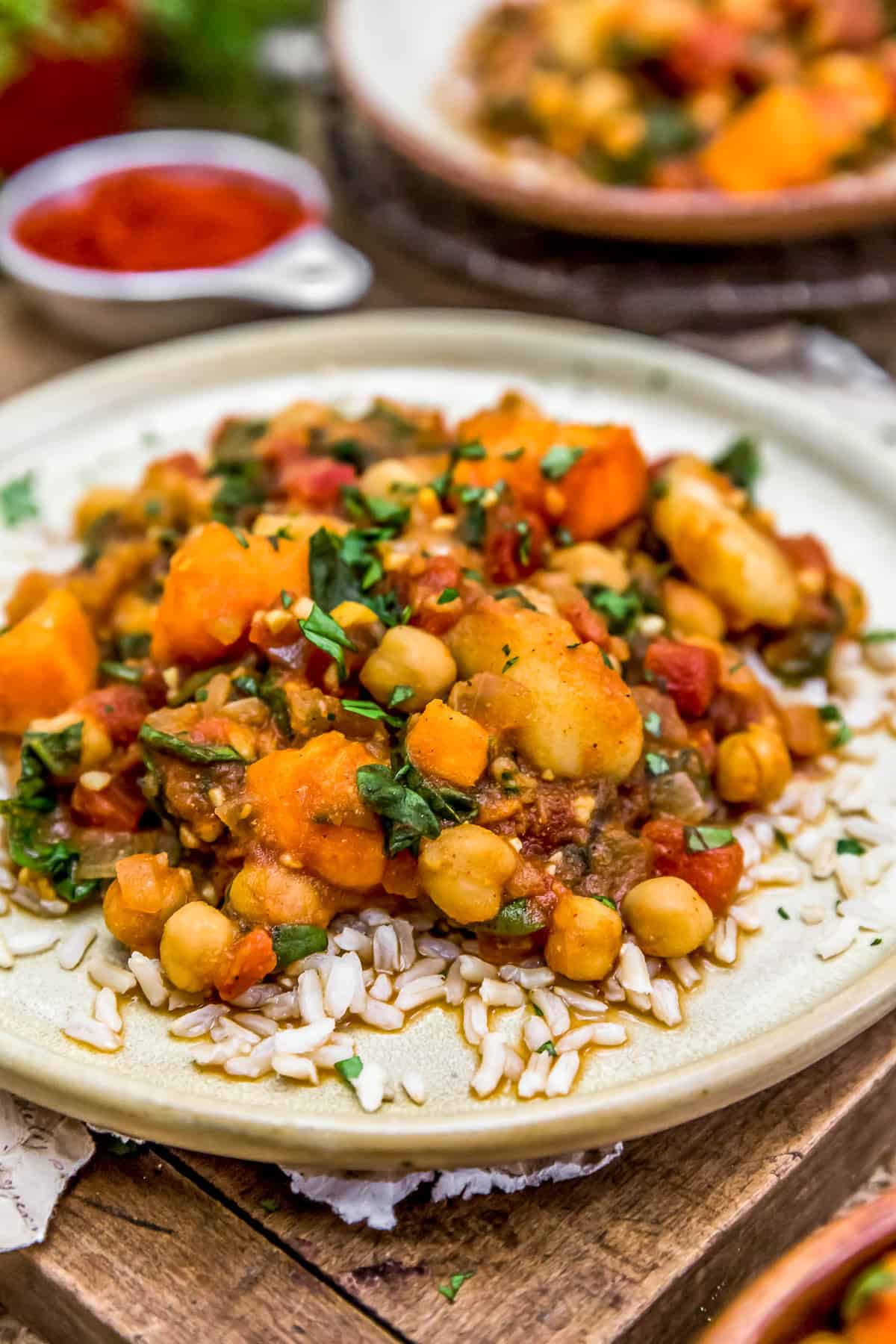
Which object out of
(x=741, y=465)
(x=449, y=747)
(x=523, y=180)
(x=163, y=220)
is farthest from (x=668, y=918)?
(x=163, y=220)

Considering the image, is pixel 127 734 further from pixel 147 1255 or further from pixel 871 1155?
pixel 871 1155

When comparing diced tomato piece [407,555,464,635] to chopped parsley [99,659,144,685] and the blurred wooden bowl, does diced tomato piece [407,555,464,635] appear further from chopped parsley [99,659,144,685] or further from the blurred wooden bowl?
the blurred wooden bowl

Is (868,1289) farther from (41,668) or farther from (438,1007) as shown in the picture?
(41,668)

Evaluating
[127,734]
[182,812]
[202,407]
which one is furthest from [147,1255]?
[202,407]

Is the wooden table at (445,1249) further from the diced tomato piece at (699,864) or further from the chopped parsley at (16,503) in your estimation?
the chopped parsley at (16,503)

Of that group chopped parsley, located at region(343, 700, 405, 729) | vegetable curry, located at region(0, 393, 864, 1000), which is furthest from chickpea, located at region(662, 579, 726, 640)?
chopped parsley, located at region(343, 700, 405, 729)

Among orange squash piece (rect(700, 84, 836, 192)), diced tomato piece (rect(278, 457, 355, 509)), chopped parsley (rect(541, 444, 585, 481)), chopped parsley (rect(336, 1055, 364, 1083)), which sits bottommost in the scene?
chopped parsley (rect(336, 1055, 364, 1083))
